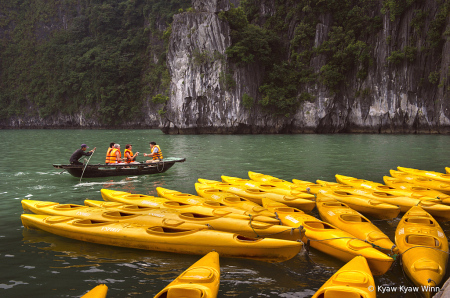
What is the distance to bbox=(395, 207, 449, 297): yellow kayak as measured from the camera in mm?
3695

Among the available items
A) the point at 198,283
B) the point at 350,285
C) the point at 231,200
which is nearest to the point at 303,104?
the point at 231,200

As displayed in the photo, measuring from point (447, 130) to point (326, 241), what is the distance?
3571 cm

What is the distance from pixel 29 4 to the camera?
7712 cm

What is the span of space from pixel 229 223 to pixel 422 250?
9.72 ft

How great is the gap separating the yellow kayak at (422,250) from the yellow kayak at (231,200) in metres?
2.25

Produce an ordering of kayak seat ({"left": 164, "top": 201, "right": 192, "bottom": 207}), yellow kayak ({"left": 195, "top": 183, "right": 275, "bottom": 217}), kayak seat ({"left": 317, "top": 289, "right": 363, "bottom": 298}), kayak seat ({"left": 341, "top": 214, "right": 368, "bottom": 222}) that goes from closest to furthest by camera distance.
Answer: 1. kayak seat ({"left": 317, "top": 289, "right": 363, "bottom": 298})
2. kayak seat ({"left": 341, "top": 214, "right": 368, "bottom": 222})
3. yellow kayak ({"left": 195, "top": 183, "right": 275, "bottom": 217})
4. kayak seat ({"left": 164, "top": 201, "right": 192, "bottom": 207})

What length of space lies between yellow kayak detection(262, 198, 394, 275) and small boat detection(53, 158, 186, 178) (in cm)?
746

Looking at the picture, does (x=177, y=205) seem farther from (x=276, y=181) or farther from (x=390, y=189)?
(x=390, y=189)

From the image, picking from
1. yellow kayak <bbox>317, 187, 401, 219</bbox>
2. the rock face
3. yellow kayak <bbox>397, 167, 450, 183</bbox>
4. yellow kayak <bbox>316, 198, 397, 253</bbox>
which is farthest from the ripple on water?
the rock face

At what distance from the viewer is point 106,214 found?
19.7 feet

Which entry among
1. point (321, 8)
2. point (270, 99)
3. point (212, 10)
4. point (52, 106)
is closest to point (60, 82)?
point (52, 106)

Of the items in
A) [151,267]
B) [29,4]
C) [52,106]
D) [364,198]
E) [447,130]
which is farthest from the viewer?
[29,4]

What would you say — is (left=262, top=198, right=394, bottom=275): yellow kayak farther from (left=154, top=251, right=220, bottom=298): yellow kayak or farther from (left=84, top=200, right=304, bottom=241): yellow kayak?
(left=154, top=251, right=220, bottom=298): yellow kayak

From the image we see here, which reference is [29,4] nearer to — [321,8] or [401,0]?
[321,8]
